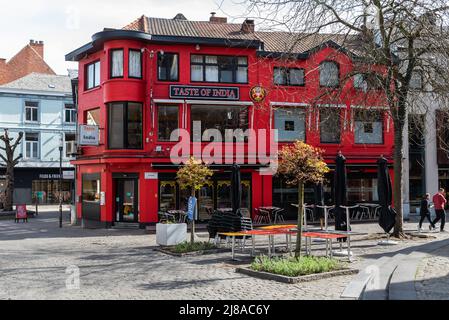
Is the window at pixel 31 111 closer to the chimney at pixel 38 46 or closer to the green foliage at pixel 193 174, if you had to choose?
the chimney at pixel 38 46

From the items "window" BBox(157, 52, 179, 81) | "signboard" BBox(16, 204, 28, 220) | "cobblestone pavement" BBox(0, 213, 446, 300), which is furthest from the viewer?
"signboard" BBox(16, 204, 28, 220)

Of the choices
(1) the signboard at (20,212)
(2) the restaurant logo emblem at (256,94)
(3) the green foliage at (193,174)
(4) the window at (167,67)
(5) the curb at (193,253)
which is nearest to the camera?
(5) the curb at (193,253)

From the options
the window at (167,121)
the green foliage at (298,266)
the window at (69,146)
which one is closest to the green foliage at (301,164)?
the green foliage at (298,266)

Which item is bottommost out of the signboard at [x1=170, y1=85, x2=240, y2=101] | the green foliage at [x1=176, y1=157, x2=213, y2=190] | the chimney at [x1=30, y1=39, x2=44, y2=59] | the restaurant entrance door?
the restaurant entrance door

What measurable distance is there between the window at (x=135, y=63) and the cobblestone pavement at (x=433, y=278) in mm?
16451

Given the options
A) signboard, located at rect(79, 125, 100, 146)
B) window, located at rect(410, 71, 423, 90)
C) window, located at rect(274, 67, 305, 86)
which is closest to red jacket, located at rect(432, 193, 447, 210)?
window, located at rect(410, 71, 423, 90)

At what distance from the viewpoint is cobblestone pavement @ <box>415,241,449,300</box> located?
8.51 meters

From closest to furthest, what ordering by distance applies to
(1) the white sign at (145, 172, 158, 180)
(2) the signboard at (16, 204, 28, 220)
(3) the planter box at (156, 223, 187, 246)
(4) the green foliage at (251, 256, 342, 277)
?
(4) the green foliage at (251, 256, 342, 277)
(3) the planter box at (156, 223, 187, 246)
(1) the white sign at (145, 172, 158, 180)
(2) the signboard at (16, 204, 28, 220)

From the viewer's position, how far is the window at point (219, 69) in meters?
26.0

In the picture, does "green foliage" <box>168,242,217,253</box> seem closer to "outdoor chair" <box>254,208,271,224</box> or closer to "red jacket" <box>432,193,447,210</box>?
"red jacket" <box>432,193,447,210</box>

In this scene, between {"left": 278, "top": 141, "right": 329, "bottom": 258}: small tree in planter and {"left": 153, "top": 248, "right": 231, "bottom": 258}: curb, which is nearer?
{"left": 278, "top": 141, "right": 329, "bottom": 258}: small tree in planter

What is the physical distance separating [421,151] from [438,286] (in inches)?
939

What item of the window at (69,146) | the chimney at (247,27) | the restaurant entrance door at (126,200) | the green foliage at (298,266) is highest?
the chimney at (247,27)
